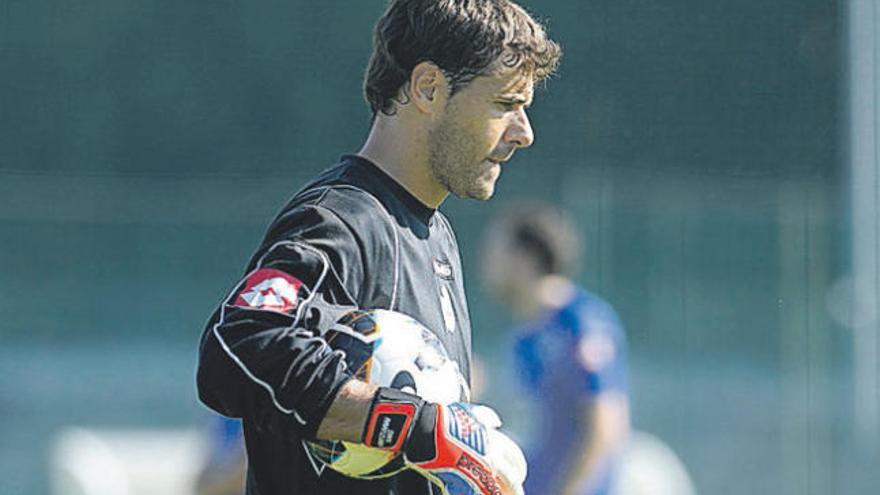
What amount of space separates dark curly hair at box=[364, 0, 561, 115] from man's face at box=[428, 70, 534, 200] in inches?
0.8

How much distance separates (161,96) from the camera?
739 centimetres

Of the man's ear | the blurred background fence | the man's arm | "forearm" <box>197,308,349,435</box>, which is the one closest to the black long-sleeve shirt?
"forearm" <box>197,308,349,435</box>

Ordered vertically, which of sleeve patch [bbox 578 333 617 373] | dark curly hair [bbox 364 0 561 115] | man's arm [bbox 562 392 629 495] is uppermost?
dark curly hair [bbox 364 0 561 115]

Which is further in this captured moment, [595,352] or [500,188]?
[500,188]

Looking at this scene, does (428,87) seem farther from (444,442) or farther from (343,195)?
(444,442)

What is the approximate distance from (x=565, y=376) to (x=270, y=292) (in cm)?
239

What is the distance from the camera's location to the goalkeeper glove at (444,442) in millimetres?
2100

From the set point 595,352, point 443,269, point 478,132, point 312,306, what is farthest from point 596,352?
point 312,306

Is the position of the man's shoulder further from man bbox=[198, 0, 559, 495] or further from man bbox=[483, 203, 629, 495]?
man bbox=[483, 203, 629, 495]

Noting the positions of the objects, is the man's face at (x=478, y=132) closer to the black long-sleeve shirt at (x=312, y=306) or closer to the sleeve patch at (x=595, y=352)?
the black long-sleeve shirt at (x=312, y=306)

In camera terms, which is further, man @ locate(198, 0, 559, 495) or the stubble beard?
the stubble beard

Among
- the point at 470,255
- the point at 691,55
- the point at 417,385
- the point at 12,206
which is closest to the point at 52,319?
the point at 12,206

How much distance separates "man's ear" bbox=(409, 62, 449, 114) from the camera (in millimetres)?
2348

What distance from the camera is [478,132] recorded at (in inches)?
92.4
